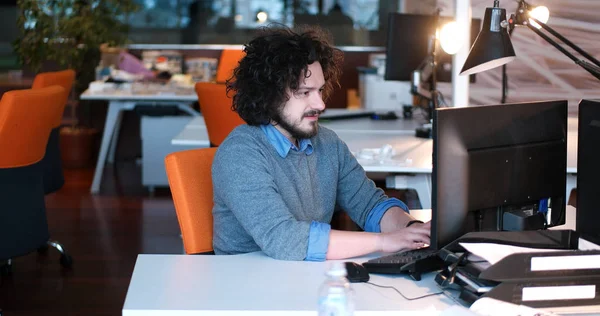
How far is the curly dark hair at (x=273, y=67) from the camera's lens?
2281mm

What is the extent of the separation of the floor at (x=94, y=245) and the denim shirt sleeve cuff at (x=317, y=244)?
68.3 inches

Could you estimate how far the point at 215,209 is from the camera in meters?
2.31

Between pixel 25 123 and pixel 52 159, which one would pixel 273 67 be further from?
pixel 52 159

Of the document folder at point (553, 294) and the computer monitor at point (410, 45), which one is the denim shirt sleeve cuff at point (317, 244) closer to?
the document folder at point (553, 294)

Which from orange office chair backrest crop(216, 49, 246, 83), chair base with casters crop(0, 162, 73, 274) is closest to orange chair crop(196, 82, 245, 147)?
chair base with casters crop(0, 162, 73, 274)

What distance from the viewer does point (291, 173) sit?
2318mm

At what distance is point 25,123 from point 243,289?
1.93 meters

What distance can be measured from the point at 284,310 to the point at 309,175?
2.27 ft

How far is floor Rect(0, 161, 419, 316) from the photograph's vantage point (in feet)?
12.6

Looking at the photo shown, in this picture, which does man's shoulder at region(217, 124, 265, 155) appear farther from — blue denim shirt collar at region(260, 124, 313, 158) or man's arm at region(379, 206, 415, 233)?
man's arm at region(379, 206, 415, 233)

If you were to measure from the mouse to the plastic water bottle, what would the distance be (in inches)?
13.4

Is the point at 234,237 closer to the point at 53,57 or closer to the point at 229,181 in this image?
the point at 229,181

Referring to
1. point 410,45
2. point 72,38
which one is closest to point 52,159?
point 410,45

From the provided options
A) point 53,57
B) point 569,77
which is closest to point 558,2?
point 569,77
